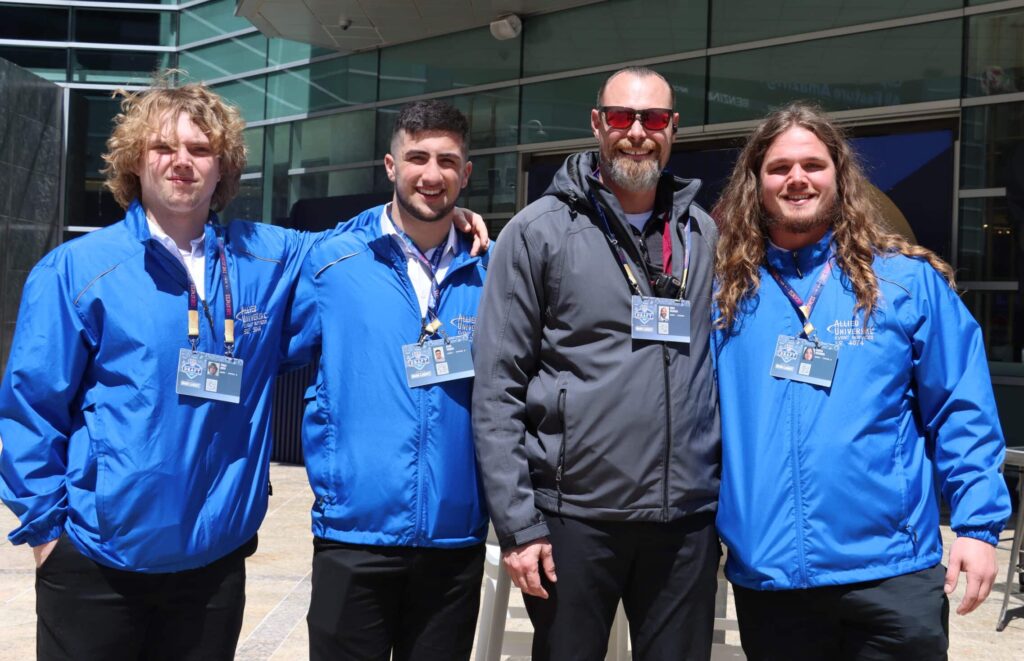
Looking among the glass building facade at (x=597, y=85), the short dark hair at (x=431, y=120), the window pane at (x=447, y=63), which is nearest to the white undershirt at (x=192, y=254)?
the short dark hair at (x=431, y=120)

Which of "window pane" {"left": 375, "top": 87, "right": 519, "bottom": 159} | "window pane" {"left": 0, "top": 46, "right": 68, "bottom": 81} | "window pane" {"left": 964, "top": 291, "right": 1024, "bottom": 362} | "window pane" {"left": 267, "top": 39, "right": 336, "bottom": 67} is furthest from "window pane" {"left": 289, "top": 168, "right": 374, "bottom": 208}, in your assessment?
"window pane" {"left": 964, "top": 291, "right": 1024, "bottom": 362}

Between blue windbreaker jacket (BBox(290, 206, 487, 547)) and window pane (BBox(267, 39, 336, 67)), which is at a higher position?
window pane (BBox(267, 39, 336, 67))

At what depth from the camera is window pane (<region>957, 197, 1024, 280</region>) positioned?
8430mm

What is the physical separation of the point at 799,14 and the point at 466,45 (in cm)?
465

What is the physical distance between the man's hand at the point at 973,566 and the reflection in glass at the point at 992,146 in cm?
693

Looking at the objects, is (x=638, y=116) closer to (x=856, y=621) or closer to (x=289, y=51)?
(x=856, y=621)

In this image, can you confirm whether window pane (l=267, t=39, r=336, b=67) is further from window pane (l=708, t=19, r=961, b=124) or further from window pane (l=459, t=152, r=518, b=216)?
window pane (l=708, t=19, r=961, b=124)

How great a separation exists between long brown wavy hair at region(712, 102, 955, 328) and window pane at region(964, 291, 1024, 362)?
6.55 metres

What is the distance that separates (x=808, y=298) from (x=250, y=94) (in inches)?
576

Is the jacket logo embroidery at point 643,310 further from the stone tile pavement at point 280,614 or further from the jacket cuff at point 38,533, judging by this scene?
the stone tile pavement at point 280,614

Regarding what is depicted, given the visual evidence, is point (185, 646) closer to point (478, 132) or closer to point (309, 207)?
point (478, 132)

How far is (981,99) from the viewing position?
28.6 feet

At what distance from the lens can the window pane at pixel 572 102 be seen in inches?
432

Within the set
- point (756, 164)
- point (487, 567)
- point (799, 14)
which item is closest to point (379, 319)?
point (756, 164)
